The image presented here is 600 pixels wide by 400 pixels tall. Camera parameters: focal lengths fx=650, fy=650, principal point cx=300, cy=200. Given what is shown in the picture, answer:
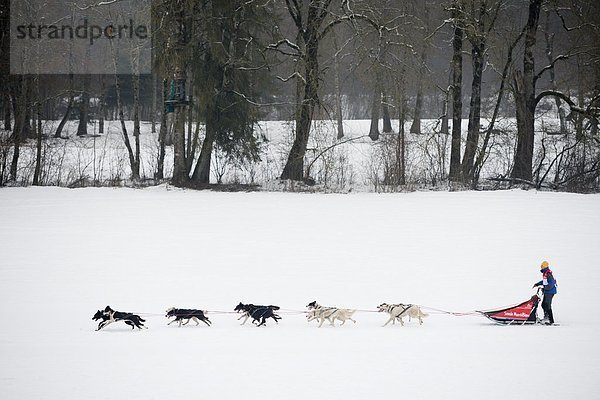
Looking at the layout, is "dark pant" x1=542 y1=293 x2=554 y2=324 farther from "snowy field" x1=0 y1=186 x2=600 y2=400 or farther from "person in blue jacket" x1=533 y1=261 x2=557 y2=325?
"snowy field" x1=0 y1=186 x2=600 y2=400

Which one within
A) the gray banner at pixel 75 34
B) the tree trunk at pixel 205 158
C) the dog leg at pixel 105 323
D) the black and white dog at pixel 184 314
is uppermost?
the gray banner at pixel 75 34

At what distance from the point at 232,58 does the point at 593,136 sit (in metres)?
16.7

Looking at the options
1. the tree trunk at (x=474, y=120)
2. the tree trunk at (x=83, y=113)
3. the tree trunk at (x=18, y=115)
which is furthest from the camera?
the tree trunk at (x=83, y=113)

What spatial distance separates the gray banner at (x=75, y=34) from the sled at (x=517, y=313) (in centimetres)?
2291

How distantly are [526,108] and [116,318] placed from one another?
24467 millimetres

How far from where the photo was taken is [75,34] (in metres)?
42.0

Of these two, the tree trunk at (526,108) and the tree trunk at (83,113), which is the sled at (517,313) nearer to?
the tree trunk at (526,108)

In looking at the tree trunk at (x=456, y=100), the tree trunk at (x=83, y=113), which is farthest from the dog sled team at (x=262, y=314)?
the tree trunk at (x=83, y=113)

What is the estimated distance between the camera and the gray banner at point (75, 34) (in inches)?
1272

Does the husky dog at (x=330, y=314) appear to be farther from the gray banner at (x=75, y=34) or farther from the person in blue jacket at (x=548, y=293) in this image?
the gray banner at (x=75, y=34)

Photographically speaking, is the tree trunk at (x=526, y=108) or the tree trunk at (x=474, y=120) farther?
the tree trunk at (x=474, y=120)

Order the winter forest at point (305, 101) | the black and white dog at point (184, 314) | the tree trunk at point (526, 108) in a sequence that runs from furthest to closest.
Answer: the tree trunk at point (526, 108) → the winter forest at point (305, 101) → the black and white dog at point (184, 314)

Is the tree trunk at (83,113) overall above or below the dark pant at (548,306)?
above

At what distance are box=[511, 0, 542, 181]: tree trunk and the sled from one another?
64.8ft
